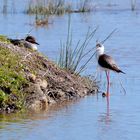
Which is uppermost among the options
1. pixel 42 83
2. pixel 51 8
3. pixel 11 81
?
pixel 51 8

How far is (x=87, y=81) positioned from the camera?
14.2 m

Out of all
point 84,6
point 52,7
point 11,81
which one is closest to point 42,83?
point 11,81

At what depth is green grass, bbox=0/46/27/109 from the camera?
1211 cm

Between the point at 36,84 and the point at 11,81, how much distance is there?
0.52 meters

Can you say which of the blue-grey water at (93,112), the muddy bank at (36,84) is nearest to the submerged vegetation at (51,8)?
the blue-grey water at (93,112)

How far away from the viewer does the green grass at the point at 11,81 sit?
12.1m

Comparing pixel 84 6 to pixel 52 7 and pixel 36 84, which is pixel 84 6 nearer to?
pixel 52 7

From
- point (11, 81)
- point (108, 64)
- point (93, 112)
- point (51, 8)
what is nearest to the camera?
point (93, 112)

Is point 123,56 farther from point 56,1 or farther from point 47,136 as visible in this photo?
point 56,1

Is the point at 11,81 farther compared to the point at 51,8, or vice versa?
the point at 51,8

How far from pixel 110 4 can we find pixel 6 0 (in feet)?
15.4

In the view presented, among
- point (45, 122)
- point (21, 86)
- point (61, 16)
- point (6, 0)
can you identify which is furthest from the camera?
point (6, 0)

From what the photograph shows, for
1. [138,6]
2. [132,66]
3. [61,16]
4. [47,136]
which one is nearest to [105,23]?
[61,16]

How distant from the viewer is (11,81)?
1238 centimetres
